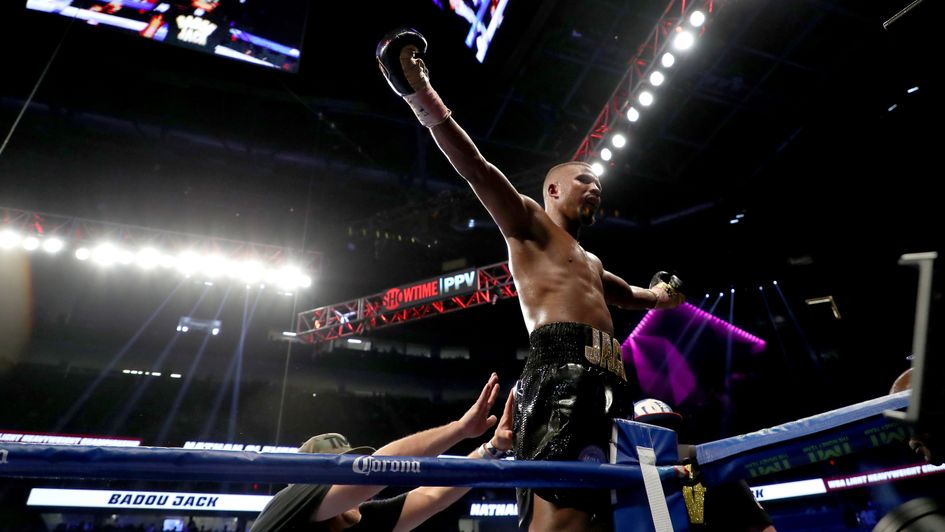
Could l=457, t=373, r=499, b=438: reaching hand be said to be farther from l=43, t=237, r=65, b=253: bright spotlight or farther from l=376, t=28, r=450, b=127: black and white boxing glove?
l=43, t=237, r=65, b=253: bright spotlight

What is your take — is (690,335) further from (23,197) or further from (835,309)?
(23,197)

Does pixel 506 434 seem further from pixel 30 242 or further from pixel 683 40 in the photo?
pixel 30 242

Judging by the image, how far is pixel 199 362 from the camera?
51.2ft

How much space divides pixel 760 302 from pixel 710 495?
43.9ft

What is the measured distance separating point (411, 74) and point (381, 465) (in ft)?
4.20

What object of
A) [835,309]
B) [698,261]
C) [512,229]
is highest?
[698,261]

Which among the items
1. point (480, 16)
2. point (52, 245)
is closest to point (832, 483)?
point (480, 16)

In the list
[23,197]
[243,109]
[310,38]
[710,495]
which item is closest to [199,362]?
[23,197]

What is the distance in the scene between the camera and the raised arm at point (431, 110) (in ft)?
5.65

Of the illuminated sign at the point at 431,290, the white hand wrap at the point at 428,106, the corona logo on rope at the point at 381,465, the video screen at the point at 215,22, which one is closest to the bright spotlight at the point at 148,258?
the illuminated sign at the point at 431,290

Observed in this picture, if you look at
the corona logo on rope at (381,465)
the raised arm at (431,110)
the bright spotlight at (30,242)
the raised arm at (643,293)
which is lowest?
the corona logo on rope at (381,465)

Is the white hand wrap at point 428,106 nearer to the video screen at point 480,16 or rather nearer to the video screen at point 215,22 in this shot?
the video screen at point 480,16

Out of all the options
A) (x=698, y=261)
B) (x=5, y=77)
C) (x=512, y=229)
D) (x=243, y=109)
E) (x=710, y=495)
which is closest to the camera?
(x=512, y=229)

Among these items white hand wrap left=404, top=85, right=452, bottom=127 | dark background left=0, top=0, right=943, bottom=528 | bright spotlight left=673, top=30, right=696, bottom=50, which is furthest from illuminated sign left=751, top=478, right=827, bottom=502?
white hand wrap left=404, top=85, right=452, bottom=127
